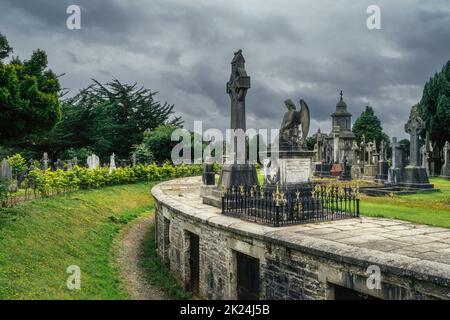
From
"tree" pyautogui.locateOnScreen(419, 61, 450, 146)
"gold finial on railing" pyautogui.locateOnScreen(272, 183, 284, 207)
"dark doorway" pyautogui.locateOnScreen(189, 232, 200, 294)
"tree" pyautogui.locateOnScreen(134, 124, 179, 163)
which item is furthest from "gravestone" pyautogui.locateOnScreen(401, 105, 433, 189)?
"tree" pyautogui.locateOnScreen(134, 124, 179, 163)

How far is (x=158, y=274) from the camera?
11.1 m

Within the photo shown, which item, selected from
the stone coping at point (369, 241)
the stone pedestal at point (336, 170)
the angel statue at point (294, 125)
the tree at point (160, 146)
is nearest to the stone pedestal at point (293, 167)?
the angel statue at point (294, 125)

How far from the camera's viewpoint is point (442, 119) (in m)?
34.8

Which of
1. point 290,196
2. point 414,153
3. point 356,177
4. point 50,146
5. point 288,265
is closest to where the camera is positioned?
point 288,265

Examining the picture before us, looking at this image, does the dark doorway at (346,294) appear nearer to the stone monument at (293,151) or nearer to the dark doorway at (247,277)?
the dark doorway at (247,277)

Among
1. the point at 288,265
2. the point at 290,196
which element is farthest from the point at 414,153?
the point at 288,265

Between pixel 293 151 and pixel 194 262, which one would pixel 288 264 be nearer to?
pixel 293 151

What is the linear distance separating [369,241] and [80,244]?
874 centimetres

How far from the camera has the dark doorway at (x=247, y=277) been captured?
25.3ft

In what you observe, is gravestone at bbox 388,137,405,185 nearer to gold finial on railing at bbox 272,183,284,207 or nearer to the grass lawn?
gold finial on railing at bbox 272,183,284,207

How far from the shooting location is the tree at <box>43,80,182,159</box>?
35062mm

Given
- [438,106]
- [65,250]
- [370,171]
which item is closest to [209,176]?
[65,250]

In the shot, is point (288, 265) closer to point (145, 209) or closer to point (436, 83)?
point (145, 209)
